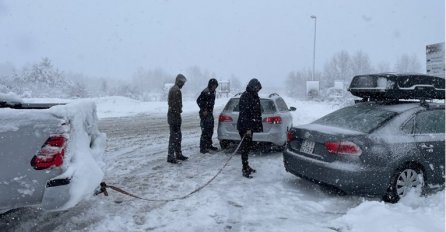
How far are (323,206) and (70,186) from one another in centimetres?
333

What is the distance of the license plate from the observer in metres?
5.91

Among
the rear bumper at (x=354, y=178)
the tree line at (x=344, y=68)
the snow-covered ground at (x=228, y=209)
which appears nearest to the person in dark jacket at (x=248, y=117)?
the snow-covered ground at (x=228, y=209)

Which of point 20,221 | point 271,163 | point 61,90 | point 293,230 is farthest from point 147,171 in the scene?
point 61,90

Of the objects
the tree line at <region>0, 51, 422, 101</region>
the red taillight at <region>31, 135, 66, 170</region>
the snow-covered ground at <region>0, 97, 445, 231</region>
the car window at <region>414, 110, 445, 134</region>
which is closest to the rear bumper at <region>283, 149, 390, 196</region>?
the snow-covered ground at <region>0, 97, 445, 231</region>

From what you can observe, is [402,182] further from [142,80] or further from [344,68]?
[142,80]

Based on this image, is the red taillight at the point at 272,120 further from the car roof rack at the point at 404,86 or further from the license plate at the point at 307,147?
the license plate at the point at 307,147

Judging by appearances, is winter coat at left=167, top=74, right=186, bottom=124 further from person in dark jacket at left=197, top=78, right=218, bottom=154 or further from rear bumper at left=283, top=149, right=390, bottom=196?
rear bumper at left=283, top=149, right=390, bottom=196

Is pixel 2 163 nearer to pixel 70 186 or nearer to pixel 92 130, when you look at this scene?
pixel 70 186

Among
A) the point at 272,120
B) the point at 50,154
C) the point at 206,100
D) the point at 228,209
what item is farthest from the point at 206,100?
the point at 50,154

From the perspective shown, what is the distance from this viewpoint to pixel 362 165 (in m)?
5.34

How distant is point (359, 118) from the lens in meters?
6.04

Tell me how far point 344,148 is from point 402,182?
3.17 ft

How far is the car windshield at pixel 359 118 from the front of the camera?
18.7 feet

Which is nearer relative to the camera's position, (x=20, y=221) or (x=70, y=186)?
(x=70, y=186)
